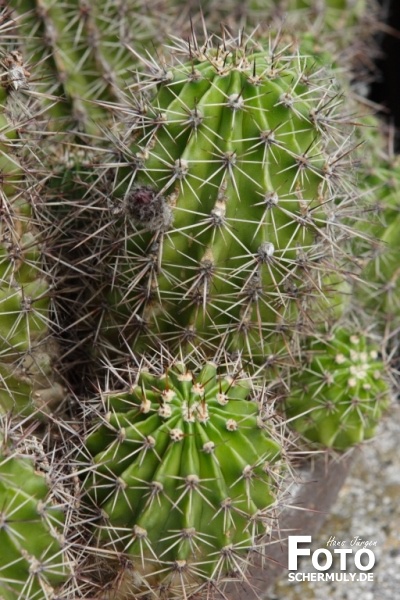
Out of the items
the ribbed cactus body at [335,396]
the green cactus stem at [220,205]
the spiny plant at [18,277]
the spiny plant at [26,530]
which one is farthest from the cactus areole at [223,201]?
the spiny plant at [26,530]

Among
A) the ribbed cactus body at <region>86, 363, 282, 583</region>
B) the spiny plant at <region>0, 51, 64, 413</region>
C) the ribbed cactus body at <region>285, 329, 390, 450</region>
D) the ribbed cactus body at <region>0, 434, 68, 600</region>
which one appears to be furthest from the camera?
the ribbed cactus body at <region>285, 329, 390, 450</region>

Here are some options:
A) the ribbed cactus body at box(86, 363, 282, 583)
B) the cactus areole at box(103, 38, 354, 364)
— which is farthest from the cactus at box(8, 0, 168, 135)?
the ribbed cactus body at box(86, 363, 282, 583)

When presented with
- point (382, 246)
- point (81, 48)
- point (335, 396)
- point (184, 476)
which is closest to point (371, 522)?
point (335, 396)

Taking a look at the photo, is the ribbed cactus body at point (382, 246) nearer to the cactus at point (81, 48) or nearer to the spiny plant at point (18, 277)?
the cactus at point (81, 48)

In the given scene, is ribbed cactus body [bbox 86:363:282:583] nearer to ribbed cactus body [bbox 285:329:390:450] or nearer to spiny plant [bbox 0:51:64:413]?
spiny plant [bbox 0:51:64:413]

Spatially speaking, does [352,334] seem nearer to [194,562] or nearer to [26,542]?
[194,562]

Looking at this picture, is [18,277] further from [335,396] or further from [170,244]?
[335,396]
